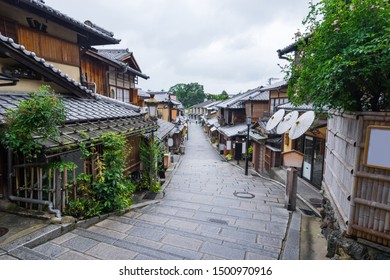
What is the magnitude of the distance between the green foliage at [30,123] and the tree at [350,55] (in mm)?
6471

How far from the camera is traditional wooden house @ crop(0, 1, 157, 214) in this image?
20.6 ft

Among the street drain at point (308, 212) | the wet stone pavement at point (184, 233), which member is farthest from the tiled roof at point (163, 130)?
the street drain at point (308, 212)

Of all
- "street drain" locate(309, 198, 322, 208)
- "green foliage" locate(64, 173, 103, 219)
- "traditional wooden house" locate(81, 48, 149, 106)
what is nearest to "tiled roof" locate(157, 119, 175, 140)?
"traditional wooden house" locate(81, 48, 149, 106)

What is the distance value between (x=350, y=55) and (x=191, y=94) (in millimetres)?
115593

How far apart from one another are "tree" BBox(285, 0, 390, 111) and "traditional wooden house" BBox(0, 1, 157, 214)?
21.6 feet

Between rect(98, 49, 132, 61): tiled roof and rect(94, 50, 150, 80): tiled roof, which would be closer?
rect(94, 50, 150, 80): tiled roof

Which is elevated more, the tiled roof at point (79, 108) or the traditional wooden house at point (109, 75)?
the traditional wooden house at point (109, 75)

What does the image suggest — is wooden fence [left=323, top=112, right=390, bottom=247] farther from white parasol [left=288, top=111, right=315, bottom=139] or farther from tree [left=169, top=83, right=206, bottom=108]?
tree [left=169, top=83, right=206, bottom=108]

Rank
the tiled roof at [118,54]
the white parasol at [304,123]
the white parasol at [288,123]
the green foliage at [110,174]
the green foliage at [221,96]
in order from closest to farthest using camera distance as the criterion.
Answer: the green foliage at [110,174] → the white parasol at [304,123] → the white parasol at [288,123] → the tiled roof at [118,54] → the green foliage at [221,96]

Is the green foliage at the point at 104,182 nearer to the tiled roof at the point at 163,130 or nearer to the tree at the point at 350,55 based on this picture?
A: the tiled roof at the point at 163,130

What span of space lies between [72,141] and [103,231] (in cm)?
279

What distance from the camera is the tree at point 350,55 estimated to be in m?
4.36

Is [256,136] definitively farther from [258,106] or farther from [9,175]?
[9,175]

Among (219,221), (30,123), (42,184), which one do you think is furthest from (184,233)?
(30,123)
